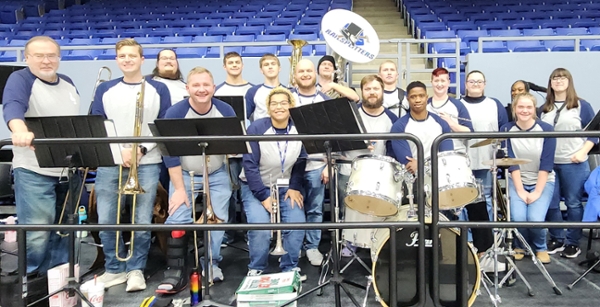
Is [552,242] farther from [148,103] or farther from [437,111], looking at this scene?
[148,103]

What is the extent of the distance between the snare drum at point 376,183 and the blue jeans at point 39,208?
211 centimetres

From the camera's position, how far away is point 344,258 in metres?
4.38

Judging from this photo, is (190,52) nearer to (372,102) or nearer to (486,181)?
(372,102)

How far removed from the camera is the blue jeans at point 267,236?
12.0ft

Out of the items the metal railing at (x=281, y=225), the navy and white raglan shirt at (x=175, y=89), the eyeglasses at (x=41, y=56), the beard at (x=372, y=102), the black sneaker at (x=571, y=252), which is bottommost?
the black sneaker at (x=571, y=252)

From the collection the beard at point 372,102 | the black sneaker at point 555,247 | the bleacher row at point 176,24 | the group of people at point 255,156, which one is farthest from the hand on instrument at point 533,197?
the bleacher row at point 176,24

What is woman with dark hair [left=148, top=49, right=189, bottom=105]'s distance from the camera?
4.19m

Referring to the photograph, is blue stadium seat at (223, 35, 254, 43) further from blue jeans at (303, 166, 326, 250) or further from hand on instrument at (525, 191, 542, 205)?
hand on instrument at (525, 191, 542, 205)

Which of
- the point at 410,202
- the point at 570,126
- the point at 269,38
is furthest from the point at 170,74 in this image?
the point at 269,38

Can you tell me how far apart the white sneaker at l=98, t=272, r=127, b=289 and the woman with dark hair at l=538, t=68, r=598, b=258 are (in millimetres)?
3672

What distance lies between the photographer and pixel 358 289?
361 centimetres

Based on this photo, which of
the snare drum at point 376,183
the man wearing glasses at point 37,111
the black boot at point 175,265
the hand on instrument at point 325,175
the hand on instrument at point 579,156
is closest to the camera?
the snare drum at point 376,183

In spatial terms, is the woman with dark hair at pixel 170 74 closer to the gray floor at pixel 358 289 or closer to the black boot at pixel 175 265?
the black boot at pixel 175 265

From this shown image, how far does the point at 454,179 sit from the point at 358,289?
1193 mm
